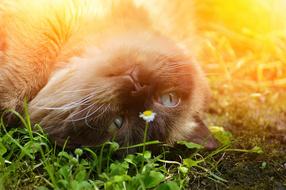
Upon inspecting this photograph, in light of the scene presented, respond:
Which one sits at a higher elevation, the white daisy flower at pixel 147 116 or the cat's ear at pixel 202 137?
the white daisy flower at pixel 147 116

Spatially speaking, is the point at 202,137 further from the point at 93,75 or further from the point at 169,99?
the point at 93,75

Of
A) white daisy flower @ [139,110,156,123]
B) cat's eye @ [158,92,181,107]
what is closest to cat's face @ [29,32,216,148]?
cat's eye @ [158,92,181,107]

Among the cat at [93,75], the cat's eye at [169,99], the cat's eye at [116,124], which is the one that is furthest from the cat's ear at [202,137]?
the cat's eye at [116,124]

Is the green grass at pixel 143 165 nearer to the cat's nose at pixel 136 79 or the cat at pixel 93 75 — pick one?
the cat at pixel 93 75

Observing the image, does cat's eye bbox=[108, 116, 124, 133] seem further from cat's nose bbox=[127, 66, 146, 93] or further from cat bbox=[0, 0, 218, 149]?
cat's nose bbox=[127, 66, 146, 93]

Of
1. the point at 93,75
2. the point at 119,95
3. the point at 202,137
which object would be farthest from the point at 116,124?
the point at 202,137
